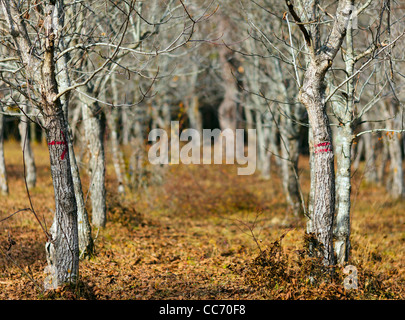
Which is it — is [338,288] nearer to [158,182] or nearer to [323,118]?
[323,118]

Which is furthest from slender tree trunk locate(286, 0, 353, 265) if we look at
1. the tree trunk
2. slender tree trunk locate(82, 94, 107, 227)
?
slender tree trunk locate(82, 94, 107, 227)

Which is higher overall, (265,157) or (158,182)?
(265,157)

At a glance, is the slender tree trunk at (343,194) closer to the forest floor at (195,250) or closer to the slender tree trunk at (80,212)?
the forest floor at (195,250)

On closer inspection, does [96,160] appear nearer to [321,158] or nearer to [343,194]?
[343,194]

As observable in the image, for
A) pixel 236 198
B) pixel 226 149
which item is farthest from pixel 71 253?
pixel 226 149

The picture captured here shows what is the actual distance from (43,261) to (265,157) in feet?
51.5

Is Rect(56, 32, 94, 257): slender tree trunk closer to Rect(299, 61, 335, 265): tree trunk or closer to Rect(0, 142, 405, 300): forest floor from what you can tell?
Rect(0, 142, 405, 300): forest floor

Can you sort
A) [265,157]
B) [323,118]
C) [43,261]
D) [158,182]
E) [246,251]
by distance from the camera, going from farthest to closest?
[265,157]
[158,182]
[246,251]
[43,261]
[323,118]

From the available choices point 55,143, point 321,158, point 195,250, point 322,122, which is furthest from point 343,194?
point 55,143

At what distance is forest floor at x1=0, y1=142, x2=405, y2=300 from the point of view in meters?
6.02

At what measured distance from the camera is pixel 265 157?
71.5 ft

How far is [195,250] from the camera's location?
9070 mm

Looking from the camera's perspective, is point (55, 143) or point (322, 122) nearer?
point (55, 143)
